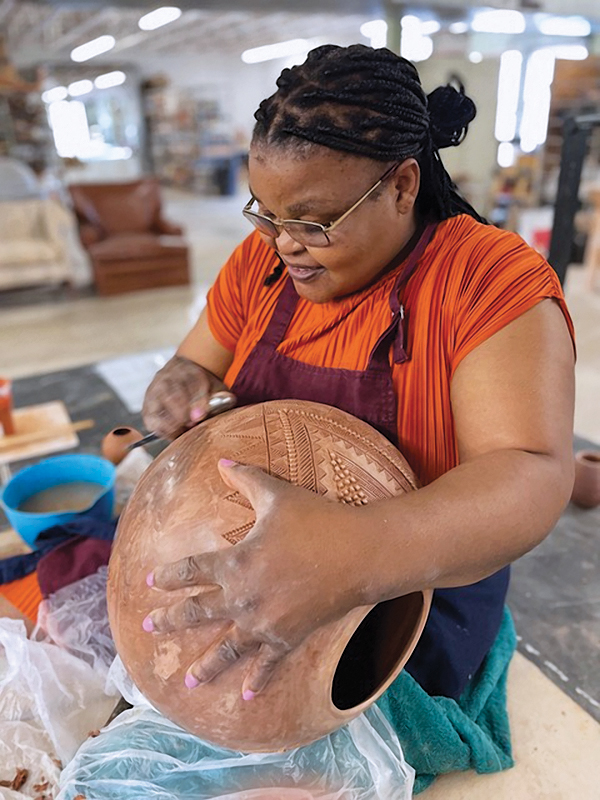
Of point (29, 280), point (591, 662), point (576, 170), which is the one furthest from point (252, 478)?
point (29, 280)

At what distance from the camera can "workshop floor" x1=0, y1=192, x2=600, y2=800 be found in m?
1.24

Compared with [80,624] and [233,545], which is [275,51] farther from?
[233,545]

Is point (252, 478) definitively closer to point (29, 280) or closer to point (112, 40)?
point (29, 280)

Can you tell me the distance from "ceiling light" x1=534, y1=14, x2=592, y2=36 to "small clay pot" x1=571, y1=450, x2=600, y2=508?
5.32 m

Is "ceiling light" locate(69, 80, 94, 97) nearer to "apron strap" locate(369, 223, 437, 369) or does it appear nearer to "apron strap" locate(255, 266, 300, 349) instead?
"apron strap" locate(255, 266, 300, 349)

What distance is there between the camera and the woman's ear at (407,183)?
952mm

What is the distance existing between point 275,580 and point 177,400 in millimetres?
610

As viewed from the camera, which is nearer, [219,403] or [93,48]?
[219,403]

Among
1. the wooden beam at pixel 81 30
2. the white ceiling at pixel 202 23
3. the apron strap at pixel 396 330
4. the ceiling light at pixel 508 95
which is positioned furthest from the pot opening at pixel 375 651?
the wooden beam at pixel 81 30

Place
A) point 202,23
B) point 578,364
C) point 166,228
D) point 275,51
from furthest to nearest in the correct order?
point 275,51 < point 202,23 < point 166,228 < point 578,364

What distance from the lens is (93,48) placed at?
1261 cm

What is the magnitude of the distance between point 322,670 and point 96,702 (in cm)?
69

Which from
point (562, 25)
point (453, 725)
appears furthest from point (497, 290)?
point (562, 25)

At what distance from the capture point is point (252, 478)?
75cm
